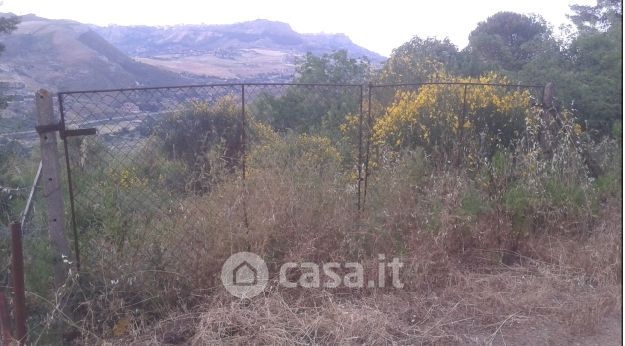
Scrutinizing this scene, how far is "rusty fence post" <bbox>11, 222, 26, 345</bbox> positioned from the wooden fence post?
525 mm

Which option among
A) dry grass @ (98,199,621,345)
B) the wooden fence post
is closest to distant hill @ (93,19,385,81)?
dry grass @ (98,199,621,345)

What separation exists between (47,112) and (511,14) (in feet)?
63.7

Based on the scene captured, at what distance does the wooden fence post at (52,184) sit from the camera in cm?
404

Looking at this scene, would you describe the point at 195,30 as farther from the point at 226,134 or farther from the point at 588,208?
the point at 588,208

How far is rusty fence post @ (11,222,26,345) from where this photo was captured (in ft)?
11.4

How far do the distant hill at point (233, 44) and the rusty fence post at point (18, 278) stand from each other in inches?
431

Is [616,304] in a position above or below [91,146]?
below

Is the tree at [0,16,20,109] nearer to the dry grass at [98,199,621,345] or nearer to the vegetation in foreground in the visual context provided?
the vegetation in foreground

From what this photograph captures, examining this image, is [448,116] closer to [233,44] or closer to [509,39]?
[509,39]

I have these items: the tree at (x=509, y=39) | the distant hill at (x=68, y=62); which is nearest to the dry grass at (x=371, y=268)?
the distant hill at (x=68, y=62)

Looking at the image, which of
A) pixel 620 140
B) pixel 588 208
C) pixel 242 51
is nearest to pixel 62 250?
pixel 588 208

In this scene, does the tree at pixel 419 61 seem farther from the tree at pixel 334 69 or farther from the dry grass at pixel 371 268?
the dry grass at pixel 371 268

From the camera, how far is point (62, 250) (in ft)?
13.6

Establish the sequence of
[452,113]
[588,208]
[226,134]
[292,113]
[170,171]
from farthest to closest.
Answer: [292,113]
[452,113]
[226,134]
[588,208]
[170,171]
